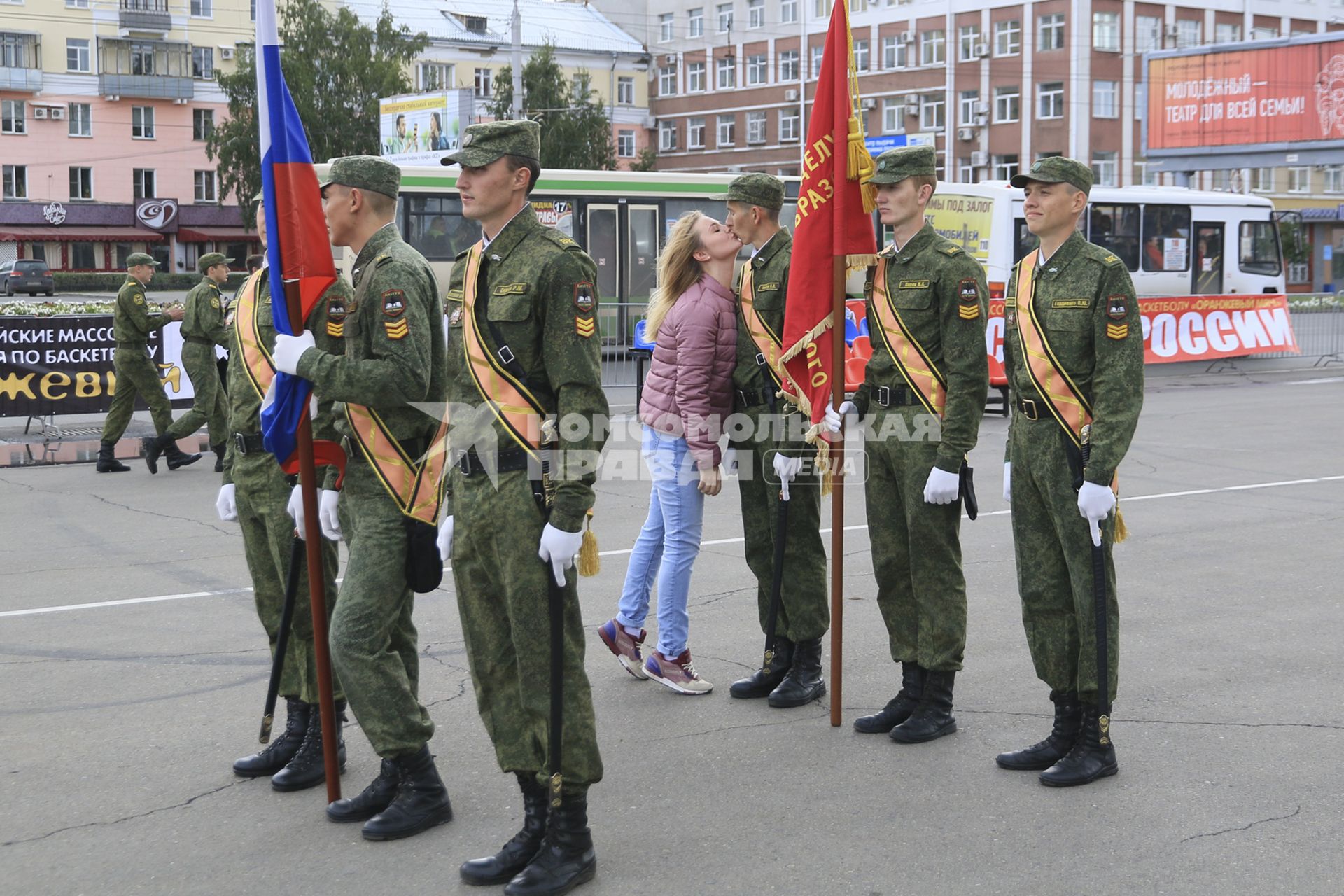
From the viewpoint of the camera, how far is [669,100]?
80312 millimetres

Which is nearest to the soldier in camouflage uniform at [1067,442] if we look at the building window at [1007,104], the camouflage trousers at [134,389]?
the camouflage trousers at [134,389]

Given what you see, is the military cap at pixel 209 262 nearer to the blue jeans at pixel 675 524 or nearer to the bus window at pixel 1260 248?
the blue jeans at pixel 675 524

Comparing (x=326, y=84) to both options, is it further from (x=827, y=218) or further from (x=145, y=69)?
(x=827, y=218)

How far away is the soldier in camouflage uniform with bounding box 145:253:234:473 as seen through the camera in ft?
41.2

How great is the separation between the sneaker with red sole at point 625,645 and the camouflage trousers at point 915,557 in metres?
1.20

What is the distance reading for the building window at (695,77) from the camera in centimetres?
7875

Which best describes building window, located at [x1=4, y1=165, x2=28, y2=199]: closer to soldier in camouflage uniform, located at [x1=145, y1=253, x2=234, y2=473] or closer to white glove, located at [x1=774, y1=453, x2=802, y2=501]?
soldier in camouflage uniform, located at [x1=145, y1=253, x2=234, y2=473]

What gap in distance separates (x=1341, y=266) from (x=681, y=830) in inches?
2553

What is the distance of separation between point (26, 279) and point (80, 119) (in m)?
17.5

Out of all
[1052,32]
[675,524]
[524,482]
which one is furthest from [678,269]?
[1052,32]

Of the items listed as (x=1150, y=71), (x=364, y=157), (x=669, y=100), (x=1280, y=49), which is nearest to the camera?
(x=364, y=157)

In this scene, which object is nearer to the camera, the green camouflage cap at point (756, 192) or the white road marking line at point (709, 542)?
the green camouflage cap at point (756, 192)

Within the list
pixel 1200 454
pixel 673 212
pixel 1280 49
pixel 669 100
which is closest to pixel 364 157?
pixel 1200 454

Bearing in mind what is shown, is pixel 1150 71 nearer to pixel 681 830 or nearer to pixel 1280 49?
pixel 1280 49
